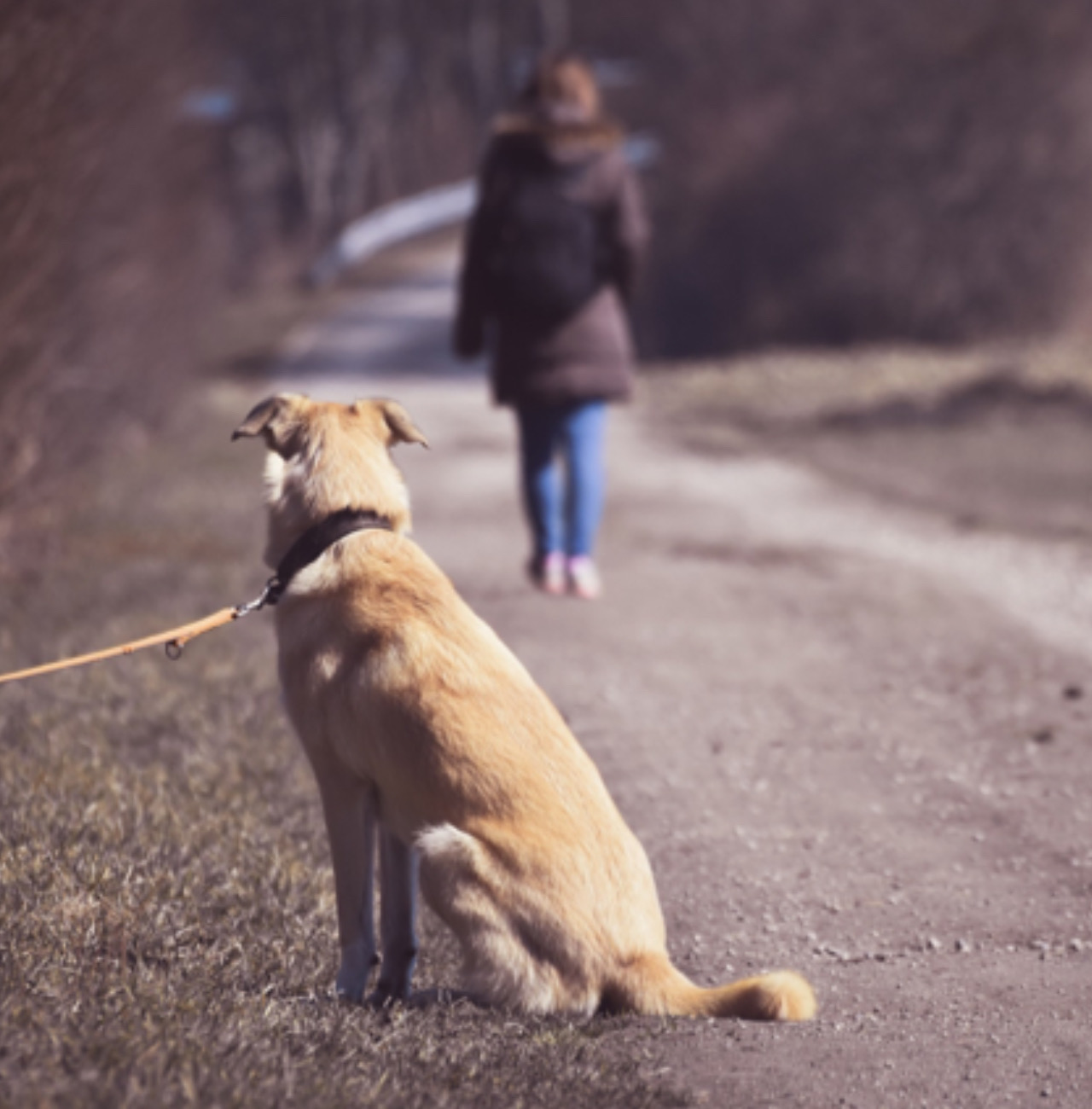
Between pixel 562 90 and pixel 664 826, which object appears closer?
pixel 664 826

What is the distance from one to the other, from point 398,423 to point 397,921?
132 centimetres

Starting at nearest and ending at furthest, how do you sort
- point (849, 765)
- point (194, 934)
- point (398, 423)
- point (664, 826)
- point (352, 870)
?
point (352, 870), point (194, 934), point (398, 423), point (664, 826), point (849, 765)

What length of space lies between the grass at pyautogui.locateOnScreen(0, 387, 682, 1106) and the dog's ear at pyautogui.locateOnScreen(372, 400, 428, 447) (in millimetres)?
1241

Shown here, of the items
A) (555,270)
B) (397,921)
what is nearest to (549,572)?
(555,270)

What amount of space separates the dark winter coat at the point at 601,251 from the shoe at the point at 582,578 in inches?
34.8

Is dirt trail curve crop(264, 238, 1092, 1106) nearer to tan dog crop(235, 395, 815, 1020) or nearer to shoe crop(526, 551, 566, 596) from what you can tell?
shoe crop(526, 551, 566, 596)

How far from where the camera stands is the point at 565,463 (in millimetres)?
8227

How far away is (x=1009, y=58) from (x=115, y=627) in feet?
58.5

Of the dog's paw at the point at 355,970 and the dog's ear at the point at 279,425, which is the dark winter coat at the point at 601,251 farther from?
the dog's paw at the point at 355,970

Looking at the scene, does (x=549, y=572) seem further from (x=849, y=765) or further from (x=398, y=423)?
(x=398, y=423)

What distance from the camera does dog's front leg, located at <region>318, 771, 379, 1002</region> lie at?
3742mm

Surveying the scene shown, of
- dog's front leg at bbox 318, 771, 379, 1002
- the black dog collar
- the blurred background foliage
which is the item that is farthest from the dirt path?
the blurred background foliage

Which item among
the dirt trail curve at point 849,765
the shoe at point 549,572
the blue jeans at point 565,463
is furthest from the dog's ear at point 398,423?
the shoe at point 549,572

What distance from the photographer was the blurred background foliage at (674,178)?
9.48 metres
